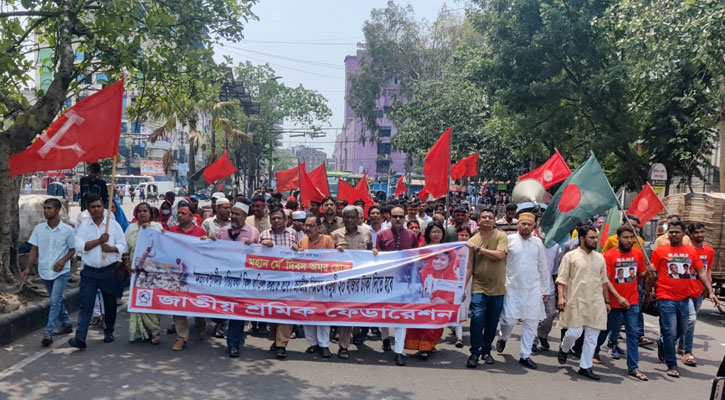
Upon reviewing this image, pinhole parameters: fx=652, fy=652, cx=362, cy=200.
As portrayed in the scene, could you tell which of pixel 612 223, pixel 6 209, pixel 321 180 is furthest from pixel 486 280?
pixel 321 180

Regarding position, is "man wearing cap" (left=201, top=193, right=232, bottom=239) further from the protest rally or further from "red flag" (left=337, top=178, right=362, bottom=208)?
"red flag" (left=337, top=178, right=362, bottom=208)

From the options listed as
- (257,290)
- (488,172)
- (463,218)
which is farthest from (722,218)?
(488,172)

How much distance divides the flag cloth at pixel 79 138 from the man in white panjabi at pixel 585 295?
190 inches

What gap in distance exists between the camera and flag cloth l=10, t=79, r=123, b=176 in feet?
22.0

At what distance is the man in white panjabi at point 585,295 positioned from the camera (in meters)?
6.43

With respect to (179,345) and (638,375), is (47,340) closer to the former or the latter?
(179,345)

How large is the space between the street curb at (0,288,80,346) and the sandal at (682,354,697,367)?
24.0 ft

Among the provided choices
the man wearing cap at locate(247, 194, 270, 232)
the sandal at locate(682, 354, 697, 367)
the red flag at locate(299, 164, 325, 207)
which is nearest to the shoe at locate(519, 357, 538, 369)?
the sandal at locate(682, 354, 697, 367)

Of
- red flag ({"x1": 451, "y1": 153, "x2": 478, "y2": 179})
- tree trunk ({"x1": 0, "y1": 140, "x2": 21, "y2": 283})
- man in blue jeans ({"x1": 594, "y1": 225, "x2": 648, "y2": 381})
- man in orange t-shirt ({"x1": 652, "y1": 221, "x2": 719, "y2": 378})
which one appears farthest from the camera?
red flag ({"x1": 451, "y1": 153, "x2": 478, "y2": 179})

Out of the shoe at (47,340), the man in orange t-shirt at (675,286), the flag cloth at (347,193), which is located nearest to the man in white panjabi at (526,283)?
the man in orange t-shirt at (675,286)

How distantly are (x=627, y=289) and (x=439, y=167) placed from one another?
12.5 ft

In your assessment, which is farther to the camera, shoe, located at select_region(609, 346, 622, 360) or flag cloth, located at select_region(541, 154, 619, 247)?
shoe, located at select_region(609, 346, 622, 360)

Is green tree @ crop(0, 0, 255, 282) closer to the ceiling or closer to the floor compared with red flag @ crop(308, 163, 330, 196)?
closer to the ceiling

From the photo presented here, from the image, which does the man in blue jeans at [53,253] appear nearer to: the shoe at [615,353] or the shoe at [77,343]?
the shoe at [77,343]
